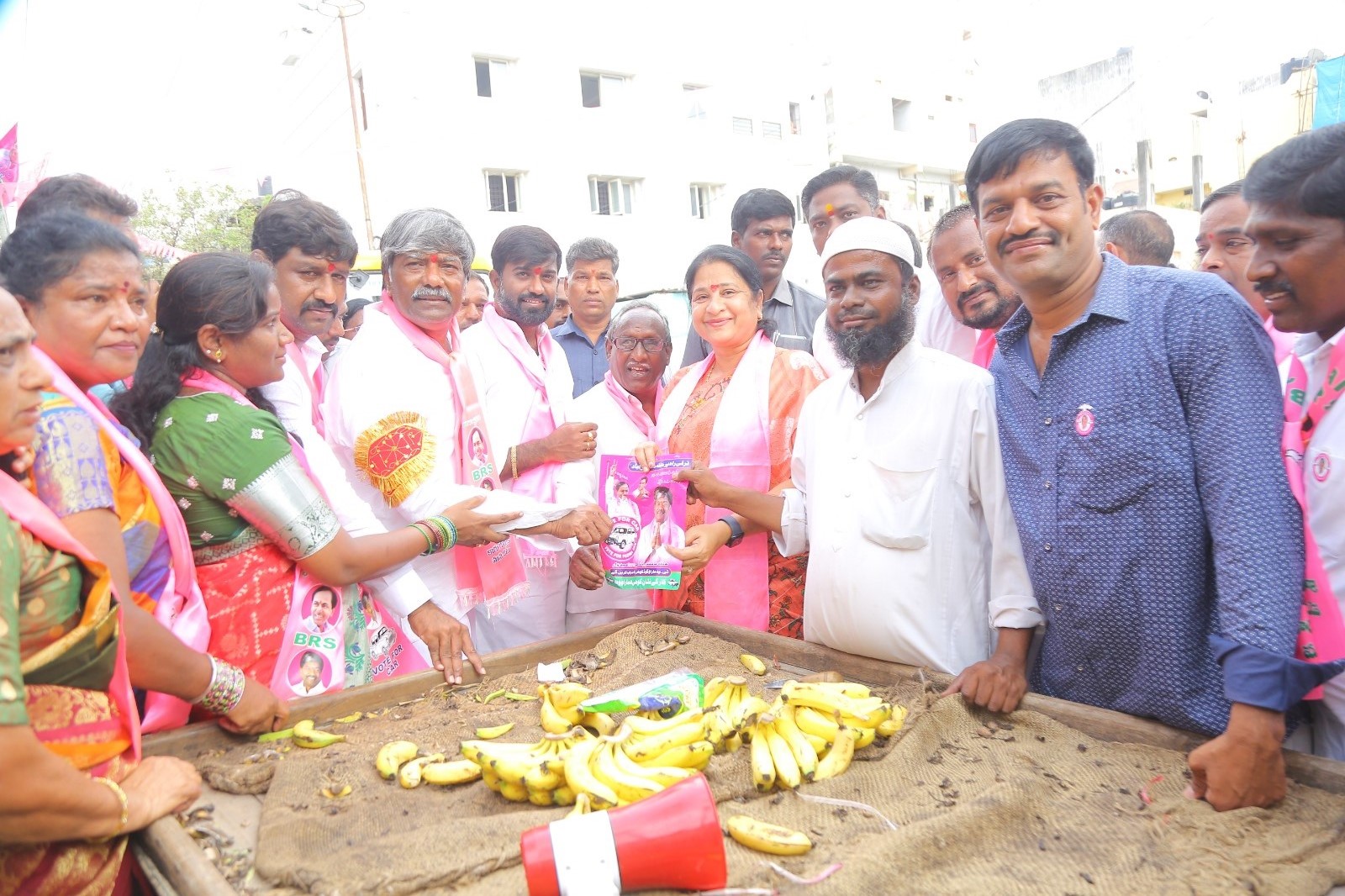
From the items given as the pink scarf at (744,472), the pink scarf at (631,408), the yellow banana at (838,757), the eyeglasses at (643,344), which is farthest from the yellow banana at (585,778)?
the eyeglasses at (643,344)

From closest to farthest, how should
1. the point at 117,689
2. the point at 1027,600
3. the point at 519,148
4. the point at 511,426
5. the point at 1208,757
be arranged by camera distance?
the point at 1208,757, the point at 117,689, the point at 1027,600, the point at 511,426, the point at 519,148

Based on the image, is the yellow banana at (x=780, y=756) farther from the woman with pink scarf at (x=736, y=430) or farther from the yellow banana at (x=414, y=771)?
the woman with pink scarf at (x=736, y=430)

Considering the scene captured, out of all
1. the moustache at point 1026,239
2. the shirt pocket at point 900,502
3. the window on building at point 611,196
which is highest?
the window on building at point 611,196

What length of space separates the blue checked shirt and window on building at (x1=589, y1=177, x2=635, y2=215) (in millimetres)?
19498

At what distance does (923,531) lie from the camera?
2717mm

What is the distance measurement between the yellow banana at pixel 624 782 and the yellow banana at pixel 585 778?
0.05ft

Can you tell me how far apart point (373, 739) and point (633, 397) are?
7.58 feet

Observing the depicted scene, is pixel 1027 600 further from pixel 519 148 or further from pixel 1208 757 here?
pixel 519 148

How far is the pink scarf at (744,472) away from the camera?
12.0ft

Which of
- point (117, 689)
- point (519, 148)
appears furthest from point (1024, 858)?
point (519, 148)

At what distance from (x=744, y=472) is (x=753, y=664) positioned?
1003mm

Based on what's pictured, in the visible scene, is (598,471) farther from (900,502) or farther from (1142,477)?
(1142,477)

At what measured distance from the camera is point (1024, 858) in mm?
1673

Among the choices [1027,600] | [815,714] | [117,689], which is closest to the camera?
[117,689]
